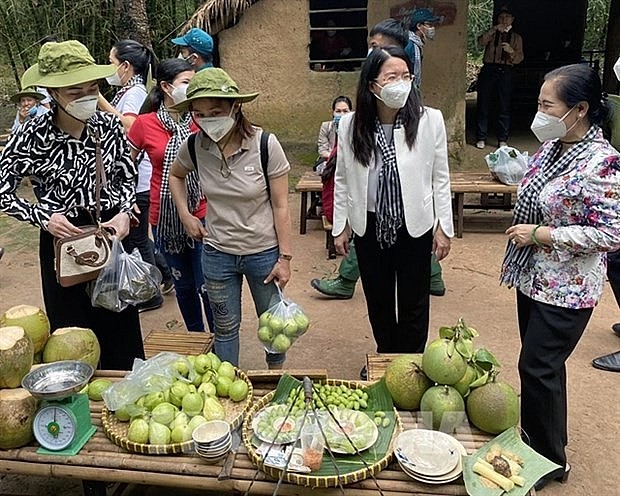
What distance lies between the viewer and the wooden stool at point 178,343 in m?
3.14

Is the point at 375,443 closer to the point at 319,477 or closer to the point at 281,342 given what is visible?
the point at 319,477

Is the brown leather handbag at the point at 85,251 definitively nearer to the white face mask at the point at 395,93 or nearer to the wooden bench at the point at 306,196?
the white face mask at the point at 395,93

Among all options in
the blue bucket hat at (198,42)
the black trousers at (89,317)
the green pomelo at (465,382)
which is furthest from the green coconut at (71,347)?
the blue bucket hat at (198,42)

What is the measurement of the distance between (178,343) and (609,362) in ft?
8.08

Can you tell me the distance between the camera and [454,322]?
169 inches

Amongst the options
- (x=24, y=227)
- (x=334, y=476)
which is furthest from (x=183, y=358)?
(x=24, y=227)

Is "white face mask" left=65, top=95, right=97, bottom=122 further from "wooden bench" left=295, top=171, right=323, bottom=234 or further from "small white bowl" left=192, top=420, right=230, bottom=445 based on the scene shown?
"wooden bench" left=295, top=171, right=323, bottom=234

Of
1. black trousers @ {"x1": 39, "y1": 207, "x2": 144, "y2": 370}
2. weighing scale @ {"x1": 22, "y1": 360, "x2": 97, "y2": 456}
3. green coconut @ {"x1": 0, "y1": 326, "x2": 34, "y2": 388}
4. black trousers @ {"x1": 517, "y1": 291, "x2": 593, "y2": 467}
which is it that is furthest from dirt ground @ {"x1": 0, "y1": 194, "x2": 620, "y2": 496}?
green coconut @ {"x1": 0, "y1": 326, "x2": 34, "y2": 388}

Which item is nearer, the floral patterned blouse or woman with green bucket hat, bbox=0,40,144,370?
the floral patterned blouse

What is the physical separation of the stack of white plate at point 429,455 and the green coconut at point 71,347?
1.27 metres

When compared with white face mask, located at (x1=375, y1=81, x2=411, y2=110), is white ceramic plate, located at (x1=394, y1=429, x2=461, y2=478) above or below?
below

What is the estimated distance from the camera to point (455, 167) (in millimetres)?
7703

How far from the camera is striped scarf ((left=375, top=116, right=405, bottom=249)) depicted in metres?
2.86

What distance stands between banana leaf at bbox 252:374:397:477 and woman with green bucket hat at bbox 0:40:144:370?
1.06 metres
